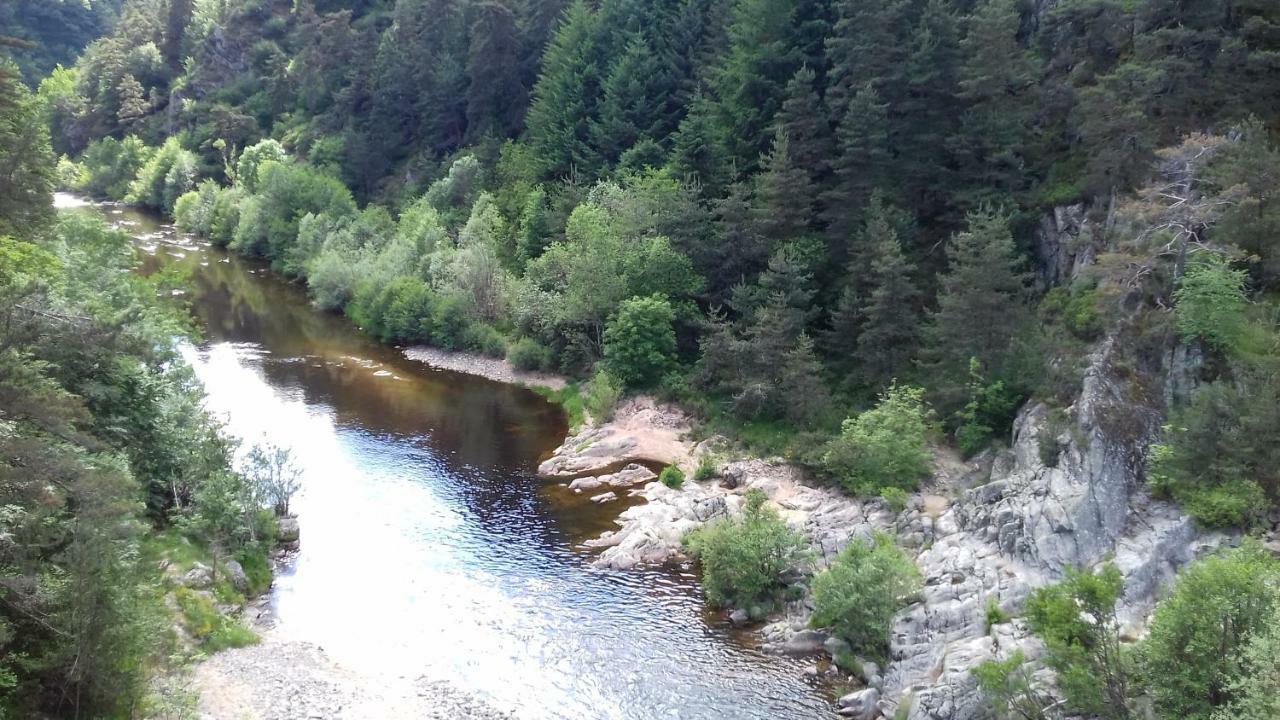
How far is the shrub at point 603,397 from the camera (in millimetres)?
44500

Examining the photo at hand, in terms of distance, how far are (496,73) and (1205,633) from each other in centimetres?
6838

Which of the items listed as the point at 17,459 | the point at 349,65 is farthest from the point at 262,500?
the point at 349,65

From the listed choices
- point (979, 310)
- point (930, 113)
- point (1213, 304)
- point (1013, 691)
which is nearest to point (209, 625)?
point (1013, 691)

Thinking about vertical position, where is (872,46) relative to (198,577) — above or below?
above

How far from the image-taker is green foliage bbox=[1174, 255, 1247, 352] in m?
26.3

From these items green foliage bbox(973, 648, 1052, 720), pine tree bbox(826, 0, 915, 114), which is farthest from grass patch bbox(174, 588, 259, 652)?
pine tree bbox(826, 0, 915, 114)

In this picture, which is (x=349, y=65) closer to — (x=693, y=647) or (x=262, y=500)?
(x=262, y=500)

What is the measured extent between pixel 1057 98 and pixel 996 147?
3592mm

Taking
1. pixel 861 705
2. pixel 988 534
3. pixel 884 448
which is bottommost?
pixel 861 705

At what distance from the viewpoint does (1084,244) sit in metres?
34.9

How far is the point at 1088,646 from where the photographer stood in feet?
66.0

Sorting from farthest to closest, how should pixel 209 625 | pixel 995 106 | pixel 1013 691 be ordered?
pixel 995 106 < pixel 209 625 < pixel 1013 691

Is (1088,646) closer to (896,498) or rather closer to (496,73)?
(896,498)

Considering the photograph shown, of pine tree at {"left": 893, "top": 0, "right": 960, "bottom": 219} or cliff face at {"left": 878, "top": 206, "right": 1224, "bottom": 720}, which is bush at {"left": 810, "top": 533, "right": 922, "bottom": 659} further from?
pine tree at {"left": 893, "top": 0, "right": 960, "bottom": 219}
